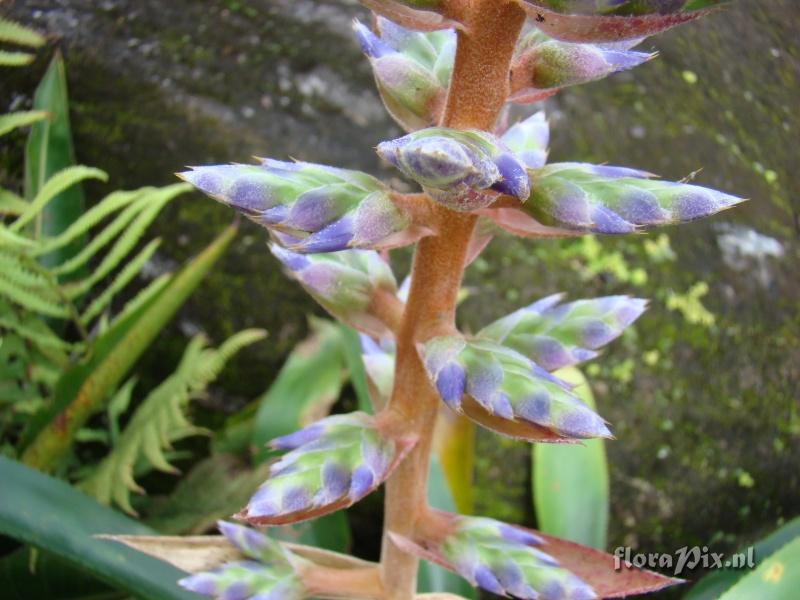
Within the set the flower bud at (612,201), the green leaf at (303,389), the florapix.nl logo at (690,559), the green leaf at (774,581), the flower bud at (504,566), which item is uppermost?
the flower bud at (612,201)

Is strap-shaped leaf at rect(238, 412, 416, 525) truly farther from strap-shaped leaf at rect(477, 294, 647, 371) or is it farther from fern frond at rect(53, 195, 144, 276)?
fern frond at rect(53, 195, 144, 276)

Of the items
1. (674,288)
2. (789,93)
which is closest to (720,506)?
(674,288)

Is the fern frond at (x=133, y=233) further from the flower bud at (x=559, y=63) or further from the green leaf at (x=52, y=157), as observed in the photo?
the flower bud at (x=559, y=63)

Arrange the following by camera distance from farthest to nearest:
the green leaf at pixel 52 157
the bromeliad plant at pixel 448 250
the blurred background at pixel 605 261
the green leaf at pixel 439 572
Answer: the blurred background at pixel 605 261 → the green leaf at pixel 52 157 → the green leaf at pixel 439 572 → the bromeliad plant at pixel 448 250

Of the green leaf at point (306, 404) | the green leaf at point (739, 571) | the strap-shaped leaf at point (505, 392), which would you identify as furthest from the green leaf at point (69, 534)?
the green leaf at point (739, 571)

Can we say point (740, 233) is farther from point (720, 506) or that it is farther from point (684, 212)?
point (684, 212)

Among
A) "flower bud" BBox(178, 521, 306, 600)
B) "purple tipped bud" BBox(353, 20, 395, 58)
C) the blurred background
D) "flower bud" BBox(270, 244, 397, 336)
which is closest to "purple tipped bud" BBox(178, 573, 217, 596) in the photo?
"flower bud" BBox(178, 521, 306, 600)

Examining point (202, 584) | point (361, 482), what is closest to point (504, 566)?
point (361, 482)
